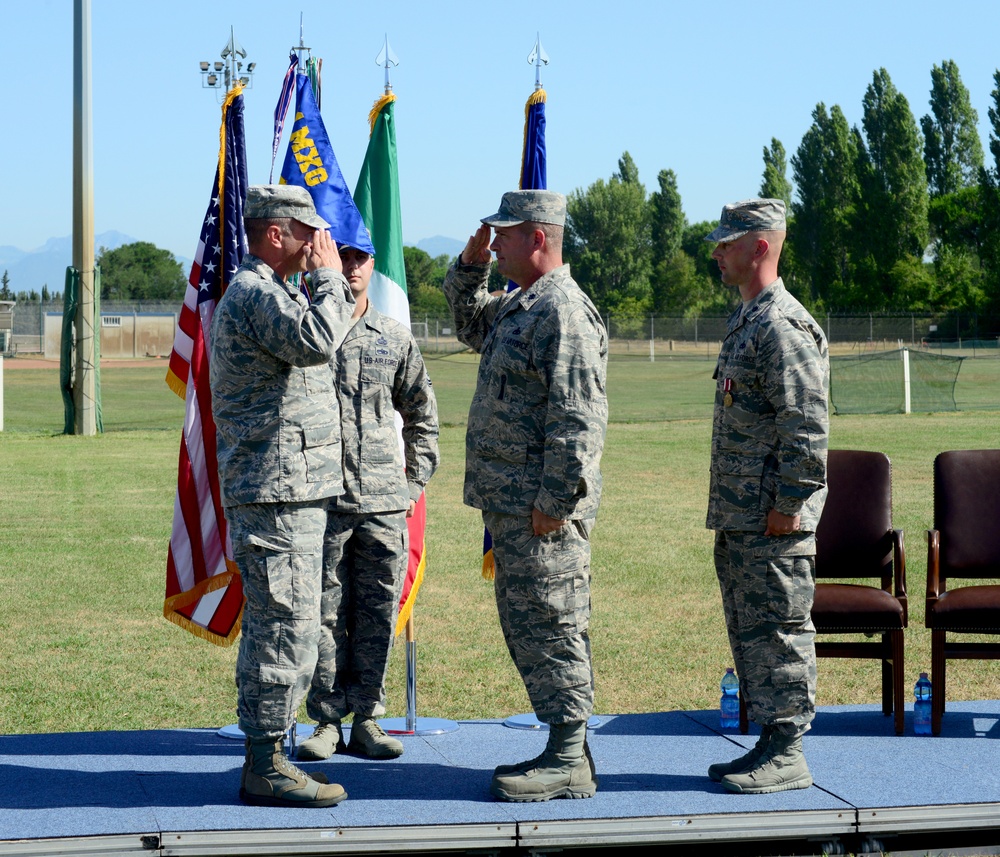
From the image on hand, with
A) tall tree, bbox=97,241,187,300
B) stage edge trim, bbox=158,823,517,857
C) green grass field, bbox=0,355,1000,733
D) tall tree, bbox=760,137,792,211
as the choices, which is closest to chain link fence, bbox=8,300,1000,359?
tall tree, bbox=760,137,792,211

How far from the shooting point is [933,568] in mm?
5422

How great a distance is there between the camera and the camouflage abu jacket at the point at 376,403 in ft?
15.9

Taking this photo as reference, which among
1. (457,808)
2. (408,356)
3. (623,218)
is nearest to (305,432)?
(408,356)

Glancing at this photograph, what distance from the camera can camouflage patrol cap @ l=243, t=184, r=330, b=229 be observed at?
422 centimetres

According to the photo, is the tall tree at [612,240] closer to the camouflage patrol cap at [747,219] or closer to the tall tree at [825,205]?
the tall tree at [825,205]

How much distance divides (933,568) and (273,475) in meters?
2.91

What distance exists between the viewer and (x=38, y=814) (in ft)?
13.5

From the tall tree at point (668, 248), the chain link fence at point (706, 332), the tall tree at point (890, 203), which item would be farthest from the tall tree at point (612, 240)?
the chain link fence at point (706, 332)

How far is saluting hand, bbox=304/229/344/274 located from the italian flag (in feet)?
4.59

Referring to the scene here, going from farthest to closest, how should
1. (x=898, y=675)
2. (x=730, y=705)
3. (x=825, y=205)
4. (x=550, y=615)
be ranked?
1. (x=825, y=205)
2. (x=730, y=705)
3. (x=898, y=675)
4. (x=550, y=615)

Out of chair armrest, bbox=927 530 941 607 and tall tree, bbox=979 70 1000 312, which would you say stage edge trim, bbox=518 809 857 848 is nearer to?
chair armrest, bbox=927 530 941 607

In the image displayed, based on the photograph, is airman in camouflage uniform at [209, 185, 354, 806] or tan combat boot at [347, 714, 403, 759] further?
tan combat boot at [347, 714, 403, 759]

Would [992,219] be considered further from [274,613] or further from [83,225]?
[274,613]

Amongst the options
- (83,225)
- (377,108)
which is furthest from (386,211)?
(83,225)
